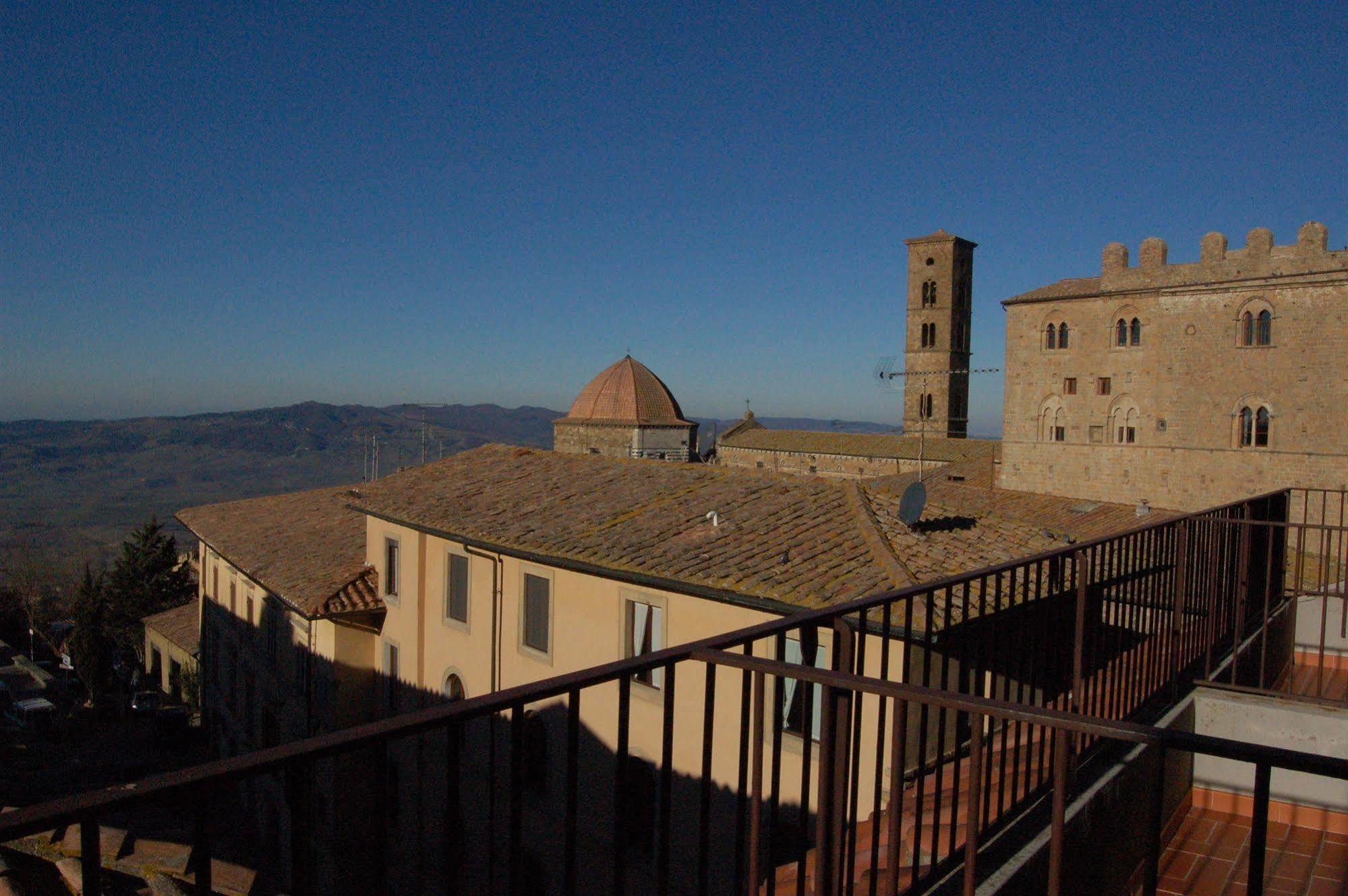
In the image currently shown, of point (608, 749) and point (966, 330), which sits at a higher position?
point (966, 330)

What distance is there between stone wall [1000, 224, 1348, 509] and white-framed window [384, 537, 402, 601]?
A: 3275cm

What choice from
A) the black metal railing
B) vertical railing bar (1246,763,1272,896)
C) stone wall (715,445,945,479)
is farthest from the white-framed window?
stone wall (715,445,945,479)

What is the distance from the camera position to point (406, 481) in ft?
64.4

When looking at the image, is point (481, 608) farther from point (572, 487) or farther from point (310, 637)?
point (310, 637)

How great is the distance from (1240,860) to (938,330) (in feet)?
204

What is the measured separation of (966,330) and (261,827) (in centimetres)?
5812

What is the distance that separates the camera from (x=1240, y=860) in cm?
486

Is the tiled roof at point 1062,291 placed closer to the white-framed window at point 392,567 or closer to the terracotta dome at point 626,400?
the terracotta dome at point 626,400

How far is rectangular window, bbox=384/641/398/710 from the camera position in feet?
57.9

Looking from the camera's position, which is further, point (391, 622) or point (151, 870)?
point (391, 622)

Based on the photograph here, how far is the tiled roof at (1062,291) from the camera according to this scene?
3978cm

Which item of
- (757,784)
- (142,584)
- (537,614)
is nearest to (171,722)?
(142,584)

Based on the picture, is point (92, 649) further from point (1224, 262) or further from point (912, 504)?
point (1224, 262)

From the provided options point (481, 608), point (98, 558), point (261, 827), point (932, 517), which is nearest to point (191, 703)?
point (261, 827)
